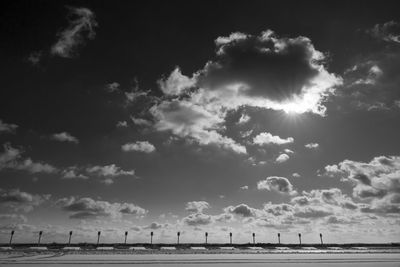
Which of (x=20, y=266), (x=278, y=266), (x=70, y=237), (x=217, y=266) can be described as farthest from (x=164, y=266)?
(x=70, y=237)

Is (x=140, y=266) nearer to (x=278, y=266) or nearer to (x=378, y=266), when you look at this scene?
(x=278, y=266)

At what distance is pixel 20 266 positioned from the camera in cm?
3834

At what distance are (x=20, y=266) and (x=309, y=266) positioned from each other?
36.4 metres

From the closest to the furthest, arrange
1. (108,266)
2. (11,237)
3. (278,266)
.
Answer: (278,266)
(108,266)
(11,237)

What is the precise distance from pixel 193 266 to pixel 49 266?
18.8 metres

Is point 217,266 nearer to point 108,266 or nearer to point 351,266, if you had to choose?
point 108,266

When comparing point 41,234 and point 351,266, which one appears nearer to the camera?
point 351,266

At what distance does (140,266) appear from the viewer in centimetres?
4000

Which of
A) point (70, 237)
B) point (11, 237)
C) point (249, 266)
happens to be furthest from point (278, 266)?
point (11, 237)

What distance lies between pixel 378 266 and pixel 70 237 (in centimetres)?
19397

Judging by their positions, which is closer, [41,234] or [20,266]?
[20,266]

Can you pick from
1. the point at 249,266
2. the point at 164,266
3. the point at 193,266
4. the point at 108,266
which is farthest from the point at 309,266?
the point at 108,266

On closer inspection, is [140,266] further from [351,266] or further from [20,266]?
[351,266]

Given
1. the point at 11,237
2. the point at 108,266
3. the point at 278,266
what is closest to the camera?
the point at 278,266
